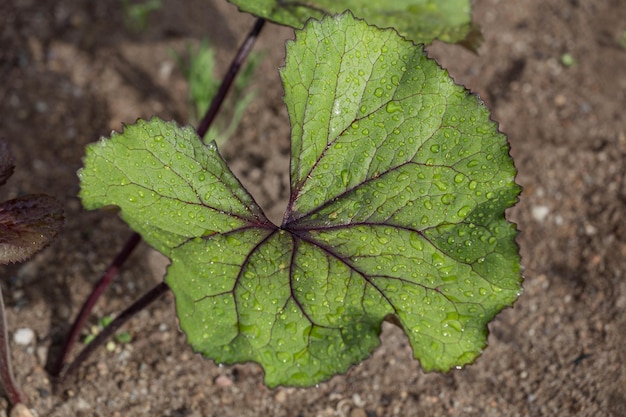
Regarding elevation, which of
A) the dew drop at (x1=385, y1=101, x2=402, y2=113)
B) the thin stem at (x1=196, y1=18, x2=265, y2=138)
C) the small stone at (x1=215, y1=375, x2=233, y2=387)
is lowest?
the small stone at (x1=215, y1=375, x2=233, y2=387)

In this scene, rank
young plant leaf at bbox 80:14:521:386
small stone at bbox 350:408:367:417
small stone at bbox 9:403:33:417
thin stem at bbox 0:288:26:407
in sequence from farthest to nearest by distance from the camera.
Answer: small stone at bbox 350:408:367:417 < small stone at bbox 9:403:33:417 < thin stem at bbox 0:288:26:407 < young plant leaf at bbox 80:14:521:386

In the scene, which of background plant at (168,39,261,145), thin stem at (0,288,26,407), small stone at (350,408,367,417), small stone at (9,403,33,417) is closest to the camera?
thin stem at (0,288,26,407)

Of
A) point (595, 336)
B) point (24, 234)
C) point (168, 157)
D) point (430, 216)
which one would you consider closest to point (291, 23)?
point (168, 157)

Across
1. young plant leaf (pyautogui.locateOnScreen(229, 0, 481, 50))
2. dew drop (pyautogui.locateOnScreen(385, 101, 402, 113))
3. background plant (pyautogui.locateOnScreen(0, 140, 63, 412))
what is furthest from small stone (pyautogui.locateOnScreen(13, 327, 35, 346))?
dew drop (pyautogui.locateOnScreen(385, 101, 402, 113))

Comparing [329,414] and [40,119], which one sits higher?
[40,119]

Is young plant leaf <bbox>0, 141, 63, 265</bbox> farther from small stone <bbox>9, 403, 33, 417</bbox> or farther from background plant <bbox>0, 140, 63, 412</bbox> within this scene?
small stone <bbox>9, 403, 33, 417</bbox>

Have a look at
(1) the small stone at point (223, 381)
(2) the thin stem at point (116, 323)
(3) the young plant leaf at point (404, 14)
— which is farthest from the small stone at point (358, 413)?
(3) the young plant leaf at point (404, 14)

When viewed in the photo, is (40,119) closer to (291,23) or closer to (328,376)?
(291,23)

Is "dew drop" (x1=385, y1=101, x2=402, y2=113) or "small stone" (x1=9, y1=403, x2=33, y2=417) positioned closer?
"dew drop" (x1=385, y1=101, x2=402, y2=113)

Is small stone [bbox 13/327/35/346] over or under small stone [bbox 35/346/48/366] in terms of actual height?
over
